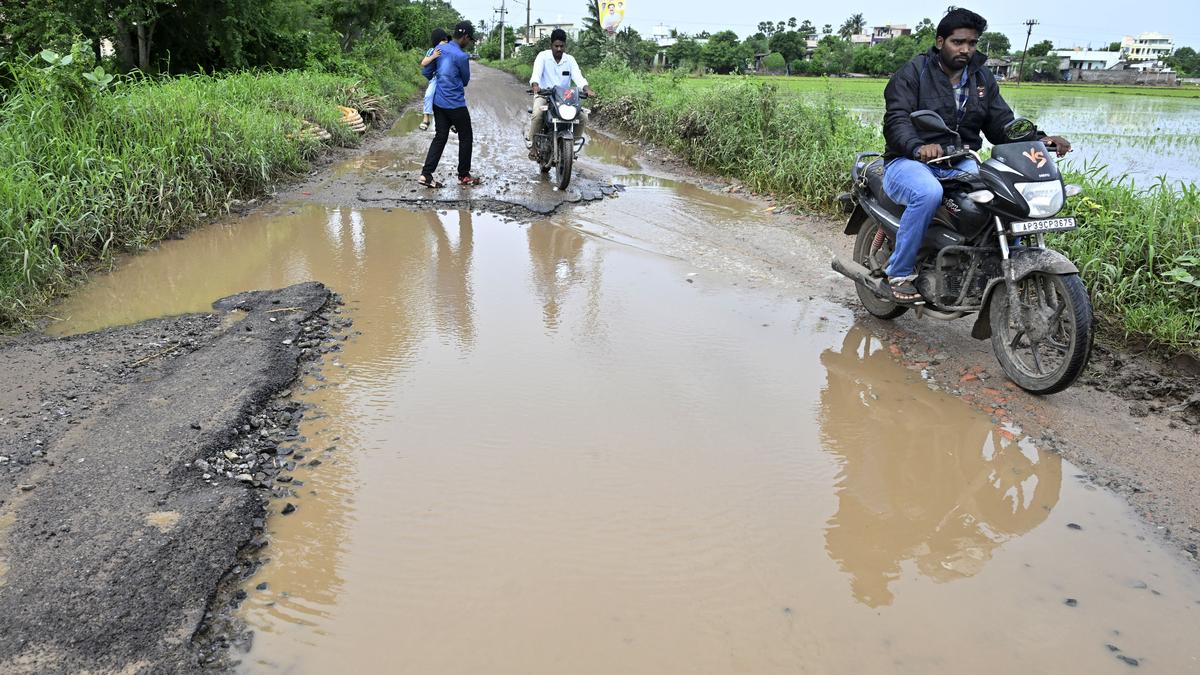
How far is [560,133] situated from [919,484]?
643cm

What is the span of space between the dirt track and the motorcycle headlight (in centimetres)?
94

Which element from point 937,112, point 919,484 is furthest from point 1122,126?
point 919,484

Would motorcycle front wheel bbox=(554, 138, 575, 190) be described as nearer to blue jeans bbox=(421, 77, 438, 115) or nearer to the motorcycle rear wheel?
blue jeans bbox=(421, 77, 438, 115)

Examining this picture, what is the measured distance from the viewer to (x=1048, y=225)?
3875 millimetres

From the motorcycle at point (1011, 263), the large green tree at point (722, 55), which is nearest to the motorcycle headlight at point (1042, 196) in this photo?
the motorcycle at point (1011, 263)

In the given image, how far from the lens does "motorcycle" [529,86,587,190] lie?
867cm

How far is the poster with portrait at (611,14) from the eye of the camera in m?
24.2

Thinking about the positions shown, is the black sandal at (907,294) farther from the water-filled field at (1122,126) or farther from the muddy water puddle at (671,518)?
the water-filled field at (1122,126)

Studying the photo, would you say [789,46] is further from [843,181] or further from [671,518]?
[671,518]

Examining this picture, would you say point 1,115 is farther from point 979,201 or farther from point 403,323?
point 979,201

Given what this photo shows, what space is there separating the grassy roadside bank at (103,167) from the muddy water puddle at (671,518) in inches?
19.8

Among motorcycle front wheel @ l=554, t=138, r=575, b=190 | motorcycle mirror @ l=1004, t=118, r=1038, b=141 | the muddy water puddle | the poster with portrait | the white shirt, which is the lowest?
the muddy water puddle

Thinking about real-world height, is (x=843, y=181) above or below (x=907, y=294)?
above

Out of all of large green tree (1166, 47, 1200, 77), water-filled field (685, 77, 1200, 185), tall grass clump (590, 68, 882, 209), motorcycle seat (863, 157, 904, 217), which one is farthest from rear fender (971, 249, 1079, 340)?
large green tree (1166, 47, 1200, 77)
